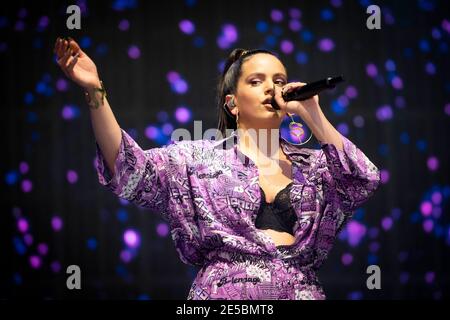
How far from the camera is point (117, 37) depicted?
2.99 metres

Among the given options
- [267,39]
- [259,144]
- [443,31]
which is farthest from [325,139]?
[443,31]

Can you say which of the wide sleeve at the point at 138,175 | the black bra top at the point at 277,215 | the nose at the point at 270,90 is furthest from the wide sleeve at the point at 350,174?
the wide sleeve at the point at 138,175

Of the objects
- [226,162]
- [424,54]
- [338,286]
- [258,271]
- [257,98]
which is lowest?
[338,286]

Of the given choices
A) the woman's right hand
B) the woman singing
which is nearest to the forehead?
the woman singing

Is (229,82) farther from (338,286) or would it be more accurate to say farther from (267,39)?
(338,286)

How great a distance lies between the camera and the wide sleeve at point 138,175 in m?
1.79

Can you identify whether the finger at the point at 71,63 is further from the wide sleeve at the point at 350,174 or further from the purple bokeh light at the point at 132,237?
the purple bokeh light at the point at 132,237

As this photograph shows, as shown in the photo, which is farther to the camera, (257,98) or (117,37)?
(117,37)

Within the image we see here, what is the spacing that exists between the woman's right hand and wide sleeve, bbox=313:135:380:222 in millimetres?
603

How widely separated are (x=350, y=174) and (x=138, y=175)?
544 millimetres

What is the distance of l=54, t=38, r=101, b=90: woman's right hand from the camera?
5.46ft

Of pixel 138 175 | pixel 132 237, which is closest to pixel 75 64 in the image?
pixel 138 175

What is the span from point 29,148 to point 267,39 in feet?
3.64

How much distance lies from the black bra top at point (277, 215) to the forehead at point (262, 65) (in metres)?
0.38
